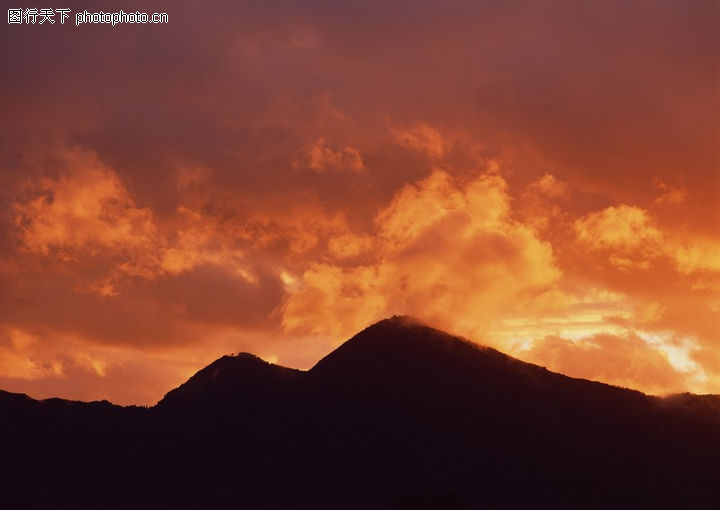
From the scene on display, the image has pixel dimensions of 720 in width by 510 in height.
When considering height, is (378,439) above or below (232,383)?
below

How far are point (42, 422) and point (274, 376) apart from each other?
44200 mm

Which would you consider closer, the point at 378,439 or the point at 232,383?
the point at 378,439

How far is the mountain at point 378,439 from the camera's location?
149 meters

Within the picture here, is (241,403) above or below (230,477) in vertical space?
above

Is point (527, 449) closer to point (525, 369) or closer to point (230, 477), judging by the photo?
point (525, 369)

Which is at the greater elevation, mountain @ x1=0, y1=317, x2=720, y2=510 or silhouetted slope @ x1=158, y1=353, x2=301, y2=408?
silhouetted slope @ x1=158, y1=353, x2=301, y2=408

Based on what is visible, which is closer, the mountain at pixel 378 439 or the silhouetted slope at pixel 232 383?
the mountain at pixel 378 439

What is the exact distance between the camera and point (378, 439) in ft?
523

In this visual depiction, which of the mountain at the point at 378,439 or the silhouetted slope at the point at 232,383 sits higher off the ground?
the silhouetted slope at the point at 232,383

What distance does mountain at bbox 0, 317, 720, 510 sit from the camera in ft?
489

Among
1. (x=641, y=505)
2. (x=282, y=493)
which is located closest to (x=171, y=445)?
(x=282, y=493)

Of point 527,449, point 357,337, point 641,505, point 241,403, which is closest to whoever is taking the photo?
point 641,505

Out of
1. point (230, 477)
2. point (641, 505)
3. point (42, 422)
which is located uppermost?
point (42, 422)

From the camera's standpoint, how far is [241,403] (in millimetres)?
171375
